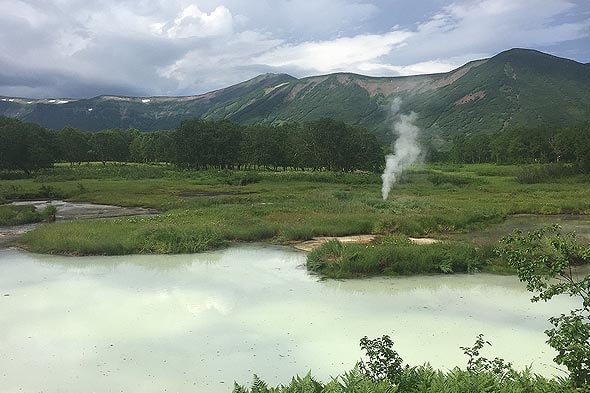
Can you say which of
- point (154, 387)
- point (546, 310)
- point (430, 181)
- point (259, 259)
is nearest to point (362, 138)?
point (430, 181)

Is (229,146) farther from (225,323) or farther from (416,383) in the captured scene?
(416,383)

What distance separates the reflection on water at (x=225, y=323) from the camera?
11.5m

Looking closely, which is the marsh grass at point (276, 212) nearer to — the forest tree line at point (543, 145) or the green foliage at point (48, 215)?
the green foliage at point (48, 215)

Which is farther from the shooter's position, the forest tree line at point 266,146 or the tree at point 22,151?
the forest tree line at point 266,146

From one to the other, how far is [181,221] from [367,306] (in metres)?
19.0

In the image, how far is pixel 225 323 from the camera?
1470 centimetres

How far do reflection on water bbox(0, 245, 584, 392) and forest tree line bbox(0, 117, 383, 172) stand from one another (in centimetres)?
7178

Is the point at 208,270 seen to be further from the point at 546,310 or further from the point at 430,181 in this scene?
the point at 430,181

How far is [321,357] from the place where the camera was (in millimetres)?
12133

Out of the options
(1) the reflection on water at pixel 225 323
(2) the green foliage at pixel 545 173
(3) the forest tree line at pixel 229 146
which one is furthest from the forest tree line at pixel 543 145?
(1) the reflection on water at pixel 225 323

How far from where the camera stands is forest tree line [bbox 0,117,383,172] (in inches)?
3332

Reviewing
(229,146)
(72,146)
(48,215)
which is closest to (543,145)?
(229,146)

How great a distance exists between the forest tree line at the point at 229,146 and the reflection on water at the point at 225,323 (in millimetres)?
71781

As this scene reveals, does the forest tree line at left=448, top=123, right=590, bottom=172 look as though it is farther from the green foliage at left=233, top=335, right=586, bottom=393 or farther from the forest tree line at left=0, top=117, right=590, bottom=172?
the green foliage at left=233, top=335, right=586, bottom=393
